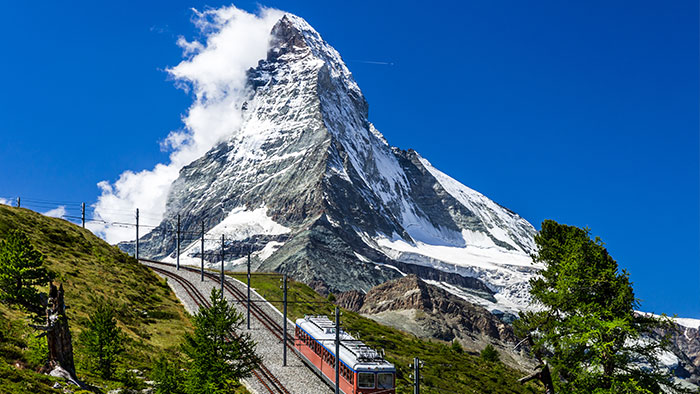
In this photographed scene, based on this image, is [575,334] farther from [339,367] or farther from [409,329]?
[409,329]

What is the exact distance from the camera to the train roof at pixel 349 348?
140 ft

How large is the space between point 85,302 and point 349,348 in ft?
81.1

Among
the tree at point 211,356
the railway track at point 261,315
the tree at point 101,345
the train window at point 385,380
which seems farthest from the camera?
the railway track at point 261,315

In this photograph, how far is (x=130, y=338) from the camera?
49469mm

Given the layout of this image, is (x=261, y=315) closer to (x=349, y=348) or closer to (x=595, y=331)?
(x=349, y=348)

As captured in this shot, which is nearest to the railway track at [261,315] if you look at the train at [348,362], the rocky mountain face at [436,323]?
the train at [348,362]

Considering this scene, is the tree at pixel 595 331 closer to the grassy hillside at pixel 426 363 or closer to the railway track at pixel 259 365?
the railway track at pixel 259 365

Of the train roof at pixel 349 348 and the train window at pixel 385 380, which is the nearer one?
the train window at pixel 385 380

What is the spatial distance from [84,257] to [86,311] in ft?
83.3

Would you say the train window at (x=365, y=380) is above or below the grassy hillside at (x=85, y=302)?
below

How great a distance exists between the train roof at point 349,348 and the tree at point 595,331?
14.5m

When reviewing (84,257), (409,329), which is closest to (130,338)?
(84,257)

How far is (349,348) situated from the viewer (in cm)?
4594

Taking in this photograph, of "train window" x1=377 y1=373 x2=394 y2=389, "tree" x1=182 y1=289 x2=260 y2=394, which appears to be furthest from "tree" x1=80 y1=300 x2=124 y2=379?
"train window" x1=377 y1=373 x2=394 y2=389
